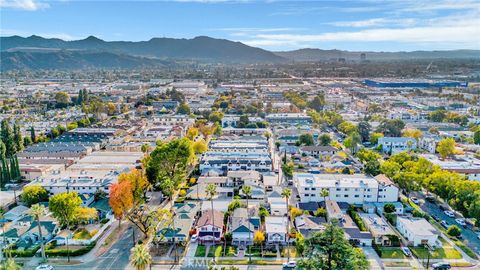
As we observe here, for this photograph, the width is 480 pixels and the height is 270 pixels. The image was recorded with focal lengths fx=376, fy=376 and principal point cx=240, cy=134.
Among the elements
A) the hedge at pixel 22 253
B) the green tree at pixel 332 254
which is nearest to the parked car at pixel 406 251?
the green tree at pixel 332 254

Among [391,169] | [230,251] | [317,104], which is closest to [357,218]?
[391,169]

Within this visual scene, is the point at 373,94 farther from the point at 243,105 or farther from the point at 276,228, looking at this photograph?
the point at 276,228

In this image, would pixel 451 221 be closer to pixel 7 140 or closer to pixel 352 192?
pixel 352 192

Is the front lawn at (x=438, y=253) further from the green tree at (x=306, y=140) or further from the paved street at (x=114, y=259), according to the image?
the green tree at (x=306, y=140)

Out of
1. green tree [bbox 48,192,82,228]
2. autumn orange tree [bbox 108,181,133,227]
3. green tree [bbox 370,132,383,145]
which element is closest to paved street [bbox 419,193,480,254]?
green tree [bbox 370,132,383,145]

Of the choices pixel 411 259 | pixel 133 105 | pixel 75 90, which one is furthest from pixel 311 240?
pixel 75 90
